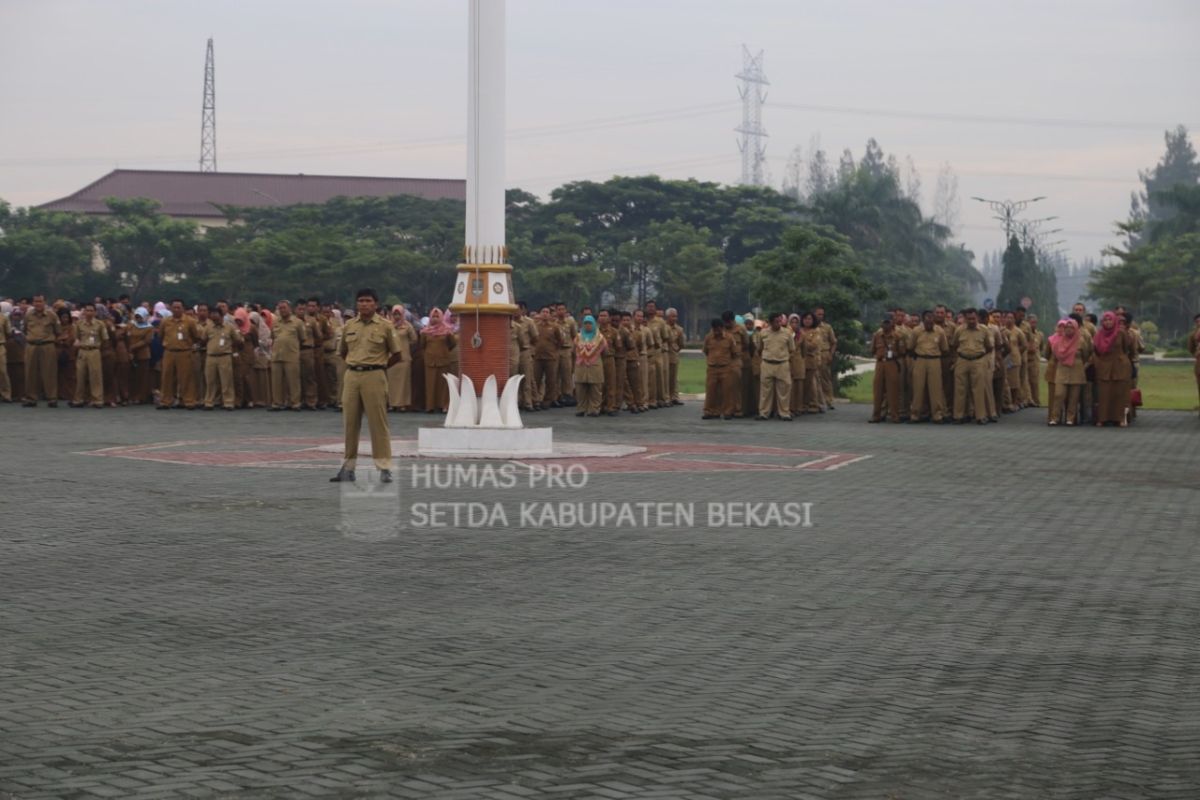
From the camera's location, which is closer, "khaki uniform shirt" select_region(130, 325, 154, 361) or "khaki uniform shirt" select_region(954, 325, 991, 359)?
"khaki uniform shirt" select_region(954, 325, 991, 359)

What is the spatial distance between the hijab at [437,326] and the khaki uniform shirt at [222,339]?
3.12 meters

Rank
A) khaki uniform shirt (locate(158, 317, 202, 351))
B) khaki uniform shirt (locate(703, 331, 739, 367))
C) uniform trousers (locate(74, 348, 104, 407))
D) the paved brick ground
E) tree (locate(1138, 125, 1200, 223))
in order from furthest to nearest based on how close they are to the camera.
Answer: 1. tree (locate(1138, 125, 1200, 223))
2. uniform trousers (locate(74, 348, 104, 407))
3. khaki uniform shirt (locate(158, 317, 202, 351))
4. khaki uniform shirt (locate(703, 331, 739, 367))
5. the paved brick ground

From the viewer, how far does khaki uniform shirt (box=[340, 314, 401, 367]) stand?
52.0ft

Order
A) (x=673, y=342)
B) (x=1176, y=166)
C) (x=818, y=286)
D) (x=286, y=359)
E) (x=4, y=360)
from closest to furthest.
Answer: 1. (x=286, y=359)
2. (x=4, y=360)
3. (x=673, y=342)
4. (x=818, y=286)
5. (x=1176, y=166)

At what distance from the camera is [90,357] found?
28.3 m

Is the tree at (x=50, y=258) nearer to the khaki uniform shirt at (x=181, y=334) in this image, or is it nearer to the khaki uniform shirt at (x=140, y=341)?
the khaki uniform shirt at (x=140, y=341)

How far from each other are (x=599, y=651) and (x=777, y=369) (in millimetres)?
19349

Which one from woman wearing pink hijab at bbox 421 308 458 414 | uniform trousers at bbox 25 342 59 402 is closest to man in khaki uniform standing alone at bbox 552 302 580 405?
woman wearing pink hijab at bbox 421 308 458 414

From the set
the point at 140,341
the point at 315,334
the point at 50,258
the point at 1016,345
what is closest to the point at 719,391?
the point at 1016,345

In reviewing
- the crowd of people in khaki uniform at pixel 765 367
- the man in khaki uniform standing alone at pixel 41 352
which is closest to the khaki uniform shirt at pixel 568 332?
the crowd of people in khaki uniform at pixel 765 367

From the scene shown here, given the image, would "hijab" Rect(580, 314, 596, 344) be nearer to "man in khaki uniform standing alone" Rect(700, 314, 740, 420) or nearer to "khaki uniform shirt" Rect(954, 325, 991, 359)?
"man in khaki uniform standing alone" Rect(700, 314, 740, 420)

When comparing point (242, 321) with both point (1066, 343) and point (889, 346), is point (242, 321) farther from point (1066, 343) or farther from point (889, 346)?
point (1066, 343)

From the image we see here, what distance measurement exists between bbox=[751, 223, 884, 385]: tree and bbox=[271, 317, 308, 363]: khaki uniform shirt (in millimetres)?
11112

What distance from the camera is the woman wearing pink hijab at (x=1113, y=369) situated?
2583 centimetres
